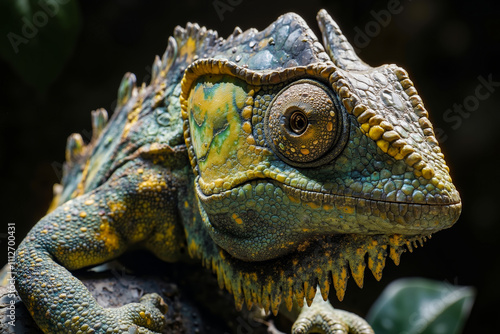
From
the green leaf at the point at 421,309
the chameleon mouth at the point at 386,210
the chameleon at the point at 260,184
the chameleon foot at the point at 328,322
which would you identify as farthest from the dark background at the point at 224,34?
the chameleon mouth at the point at 386,210

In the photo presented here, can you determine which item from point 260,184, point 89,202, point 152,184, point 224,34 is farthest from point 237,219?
point 224,34

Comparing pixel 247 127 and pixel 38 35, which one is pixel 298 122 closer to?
pixel 247 127

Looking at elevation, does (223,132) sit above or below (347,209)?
above

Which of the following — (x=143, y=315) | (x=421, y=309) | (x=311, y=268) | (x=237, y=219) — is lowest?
(x=421, y=309)

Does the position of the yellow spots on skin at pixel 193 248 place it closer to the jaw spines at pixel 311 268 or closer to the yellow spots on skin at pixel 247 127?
the jaw spines at pixel 311 268

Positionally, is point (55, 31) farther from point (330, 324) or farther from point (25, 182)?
point (330, 324)

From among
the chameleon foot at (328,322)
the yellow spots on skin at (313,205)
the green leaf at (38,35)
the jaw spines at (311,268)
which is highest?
the green leaf at (38,35)

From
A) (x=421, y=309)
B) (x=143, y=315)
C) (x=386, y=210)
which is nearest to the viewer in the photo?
(x=386, y=210)
